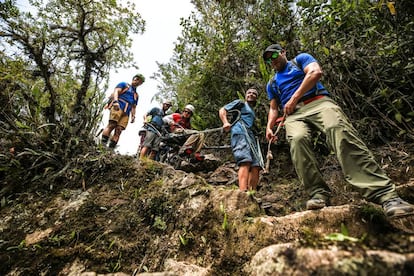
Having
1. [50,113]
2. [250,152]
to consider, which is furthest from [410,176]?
[50,113]

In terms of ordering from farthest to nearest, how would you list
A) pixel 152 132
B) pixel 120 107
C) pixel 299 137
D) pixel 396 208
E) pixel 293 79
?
pixel 152 132 → pixel 120 107 → pixel 293 79 → pixel 299 137 → pixel 396 208

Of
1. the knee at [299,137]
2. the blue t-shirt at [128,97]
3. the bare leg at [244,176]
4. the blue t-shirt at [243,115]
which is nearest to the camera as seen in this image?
the knee at [299,137]

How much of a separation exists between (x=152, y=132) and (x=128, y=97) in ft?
3.38

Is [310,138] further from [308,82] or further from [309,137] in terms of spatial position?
[308,82]

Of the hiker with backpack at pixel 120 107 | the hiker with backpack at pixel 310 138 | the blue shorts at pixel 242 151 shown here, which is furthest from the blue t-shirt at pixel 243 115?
the hiker with backpack at pixel 120 107

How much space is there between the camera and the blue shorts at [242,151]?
3.69 metres

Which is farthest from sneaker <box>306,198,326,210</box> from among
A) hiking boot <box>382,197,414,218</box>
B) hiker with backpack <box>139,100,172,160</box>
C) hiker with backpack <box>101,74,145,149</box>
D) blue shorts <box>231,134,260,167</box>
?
hiker with backpack <box>101,74,145,149</box>

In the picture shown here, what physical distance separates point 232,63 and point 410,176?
5670 mm

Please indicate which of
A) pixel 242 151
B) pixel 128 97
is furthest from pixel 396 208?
pixel 128 97

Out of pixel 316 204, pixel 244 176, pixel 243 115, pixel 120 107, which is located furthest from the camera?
pixel 120 107

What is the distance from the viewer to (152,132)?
19.2 ft

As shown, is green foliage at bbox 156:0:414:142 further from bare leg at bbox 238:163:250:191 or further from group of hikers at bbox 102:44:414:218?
bare leg at bbox 238:163:250:191

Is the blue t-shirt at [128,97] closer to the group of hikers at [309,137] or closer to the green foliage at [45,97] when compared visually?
the green foliage at [45,97]

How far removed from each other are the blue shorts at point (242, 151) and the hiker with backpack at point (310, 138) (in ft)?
2.14
